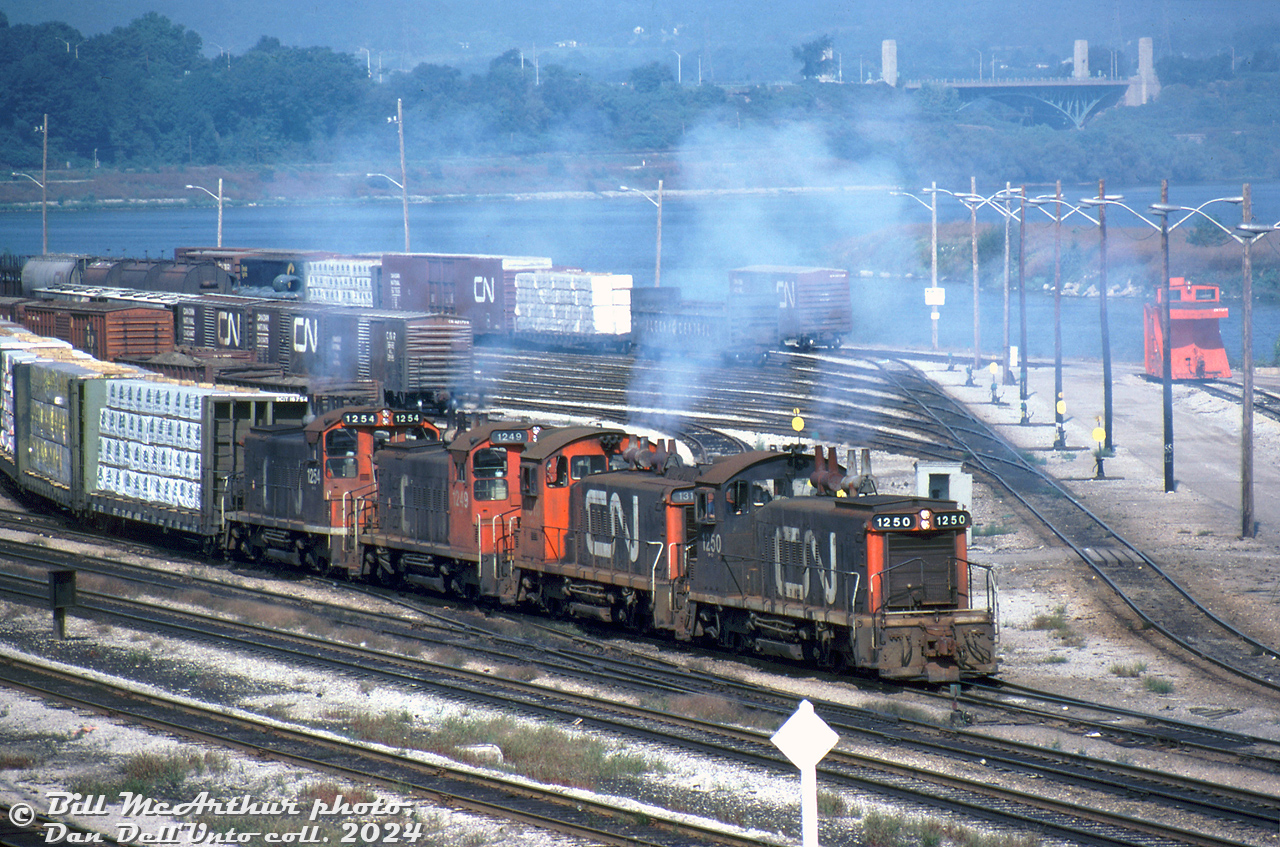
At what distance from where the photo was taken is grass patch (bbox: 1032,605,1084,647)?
2283 centimetres

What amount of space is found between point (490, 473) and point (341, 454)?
13.8 feet

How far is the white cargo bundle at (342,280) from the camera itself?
65.8 m

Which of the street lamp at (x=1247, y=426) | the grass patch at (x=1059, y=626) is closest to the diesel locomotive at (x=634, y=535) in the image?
the grass patch at (x=1059, y=626)

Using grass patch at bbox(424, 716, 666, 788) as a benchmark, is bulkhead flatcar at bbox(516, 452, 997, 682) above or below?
above

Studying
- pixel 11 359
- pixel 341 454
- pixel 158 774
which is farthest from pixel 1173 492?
pixel 11 359

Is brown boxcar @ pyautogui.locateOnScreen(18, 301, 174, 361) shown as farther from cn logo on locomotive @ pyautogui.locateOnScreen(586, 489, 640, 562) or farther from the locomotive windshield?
the locomotive windshield

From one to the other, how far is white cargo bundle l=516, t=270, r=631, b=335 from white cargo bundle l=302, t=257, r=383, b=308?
6.88 meters

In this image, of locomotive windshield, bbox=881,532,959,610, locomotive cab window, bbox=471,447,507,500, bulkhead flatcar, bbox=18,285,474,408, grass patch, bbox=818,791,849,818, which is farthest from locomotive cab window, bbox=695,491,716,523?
bulkhead flatcar, bbox=18,285,474,408

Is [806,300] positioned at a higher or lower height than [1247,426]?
higher

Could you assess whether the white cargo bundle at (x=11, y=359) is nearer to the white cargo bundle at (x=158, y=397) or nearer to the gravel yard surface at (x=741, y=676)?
the white cargo bundle at (x=158, y=397)

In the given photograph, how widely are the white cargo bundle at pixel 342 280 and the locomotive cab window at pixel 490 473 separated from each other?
41641 millimetres

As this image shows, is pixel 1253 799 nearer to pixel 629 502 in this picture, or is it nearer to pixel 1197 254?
pixel 629 502

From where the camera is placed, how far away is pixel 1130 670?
2072 centimetres

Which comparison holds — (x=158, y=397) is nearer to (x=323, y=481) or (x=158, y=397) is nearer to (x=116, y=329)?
(x=323, y=481)
